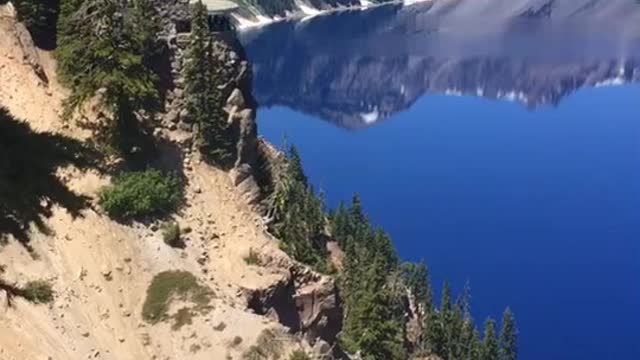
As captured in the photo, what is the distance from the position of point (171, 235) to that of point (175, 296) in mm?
4212

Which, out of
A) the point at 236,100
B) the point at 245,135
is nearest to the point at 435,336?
the point at 245,135

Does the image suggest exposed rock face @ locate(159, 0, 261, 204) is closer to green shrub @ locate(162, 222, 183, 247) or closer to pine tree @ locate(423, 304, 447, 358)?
green shrub @ locate(162, 222, 183, 247)

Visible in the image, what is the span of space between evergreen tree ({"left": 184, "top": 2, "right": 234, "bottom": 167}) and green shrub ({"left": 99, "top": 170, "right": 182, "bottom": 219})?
15.1ft

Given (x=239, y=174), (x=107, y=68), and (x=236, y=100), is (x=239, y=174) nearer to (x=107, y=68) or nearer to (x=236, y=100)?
(x=236, y=100)

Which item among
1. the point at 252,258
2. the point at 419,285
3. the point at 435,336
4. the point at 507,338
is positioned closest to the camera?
the point at 252,258

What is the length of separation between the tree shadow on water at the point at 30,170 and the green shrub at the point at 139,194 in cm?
3311

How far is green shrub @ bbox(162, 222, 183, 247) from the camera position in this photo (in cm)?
4869

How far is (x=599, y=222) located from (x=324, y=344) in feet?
300

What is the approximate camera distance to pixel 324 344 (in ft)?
155

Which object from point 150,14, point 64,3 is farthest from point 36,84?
point 150,14

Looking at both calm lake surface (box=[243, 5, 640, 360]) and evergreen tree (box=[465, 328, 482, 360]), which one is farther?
calm lake surface (box=[243, 5, 640, 360])

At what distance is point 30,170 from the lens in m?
14.2

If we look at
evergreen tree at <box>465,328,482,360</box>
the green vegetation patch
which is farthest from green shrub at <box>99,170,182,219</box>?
evergreen tree at <box>465,328,482,360</box>

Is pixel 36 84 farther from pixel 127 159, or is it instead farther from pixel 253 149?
pixel 253 149
